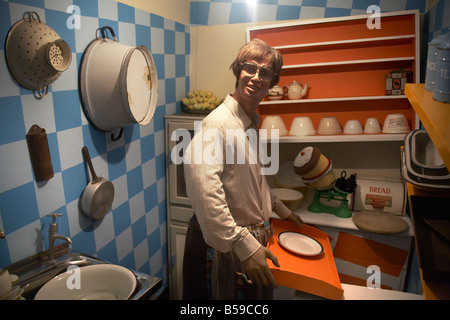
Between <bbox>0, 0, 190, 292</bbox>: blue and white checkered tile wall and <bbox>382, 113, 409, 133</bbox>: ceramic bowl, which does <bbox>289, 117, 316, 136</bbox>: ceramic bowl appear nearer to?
<bbox>382, 113, 409, 133</bbox>: ceramic bowl

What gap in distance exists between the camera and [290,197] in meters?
2.14

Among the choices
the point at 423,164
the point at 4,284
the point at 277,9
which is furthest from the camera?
the point at 277,9

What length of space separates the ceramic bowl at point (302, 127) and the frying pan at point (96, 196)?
1.31 meters

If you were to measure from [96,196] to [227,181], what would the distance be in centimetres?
71

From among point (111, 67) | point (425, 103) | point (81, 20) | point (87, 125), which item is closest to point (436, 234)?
point (425, 103)

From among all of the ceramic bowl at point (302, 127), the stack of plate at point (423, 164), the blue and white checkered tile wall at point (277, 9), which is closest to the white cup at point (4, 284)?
the stack of plate at point (423, 164)

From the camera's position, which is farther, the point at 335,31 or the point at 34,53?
the point at 335,31

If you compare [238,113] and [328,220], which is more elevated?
[238,113]

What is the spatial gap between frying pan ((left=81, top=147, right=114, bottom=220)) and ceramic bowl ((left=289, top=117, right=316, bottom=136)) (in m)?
1.31

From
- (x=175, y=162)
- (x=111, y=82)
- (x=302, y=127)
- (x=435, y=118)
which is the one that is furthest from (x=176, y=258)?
(x=435, y=118)

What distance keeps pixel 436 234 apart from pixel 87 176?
154 cm

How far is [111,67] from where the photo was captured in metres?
1.41

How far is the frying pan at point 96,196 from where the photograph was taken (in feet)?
5.00

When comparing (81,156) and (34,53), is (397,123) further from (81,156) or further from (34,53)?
(34,53)
